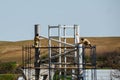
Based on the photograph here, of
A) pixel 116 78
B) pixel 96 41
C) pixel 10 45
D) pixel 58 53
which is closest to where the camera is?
pixel 58 53

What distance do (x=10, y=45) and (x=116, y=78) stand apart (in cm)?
5600

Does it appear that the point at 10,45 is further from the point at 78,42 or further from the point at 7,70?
the point at 78,42

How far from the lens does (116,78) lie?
43250 mm

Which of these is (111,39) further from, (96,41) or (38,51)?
(38,51)

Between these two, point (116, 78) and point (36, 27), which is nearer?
point (36, 27)

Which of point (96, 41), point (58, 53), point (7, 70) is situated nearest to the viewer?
point (58, 53)

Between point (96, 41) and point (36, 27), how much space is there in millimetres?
57347

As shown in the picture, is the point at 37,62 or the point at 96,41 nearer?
the point at 37,62

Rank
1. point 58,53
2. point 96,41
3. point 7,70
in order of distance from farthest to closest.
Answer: point 96,41
point 7,70
point 58,53

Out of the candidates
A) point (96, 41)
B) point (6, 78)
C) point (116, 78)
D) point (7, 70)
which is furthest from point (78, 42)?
point (96, 41)

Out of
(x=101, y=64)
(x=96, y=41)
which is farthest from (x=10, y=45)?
(x=101, y=64)

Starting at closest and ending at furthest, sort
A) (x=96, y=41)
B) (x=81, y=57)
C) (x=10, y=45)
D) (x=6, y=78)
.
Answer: (x=81, y=57) < (x=6, y=78) < (x=96, y=41) < (x=10, y=45)

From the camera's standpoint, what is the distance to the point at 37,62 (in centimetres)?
2903

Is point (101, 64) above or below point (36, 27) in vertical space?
below
